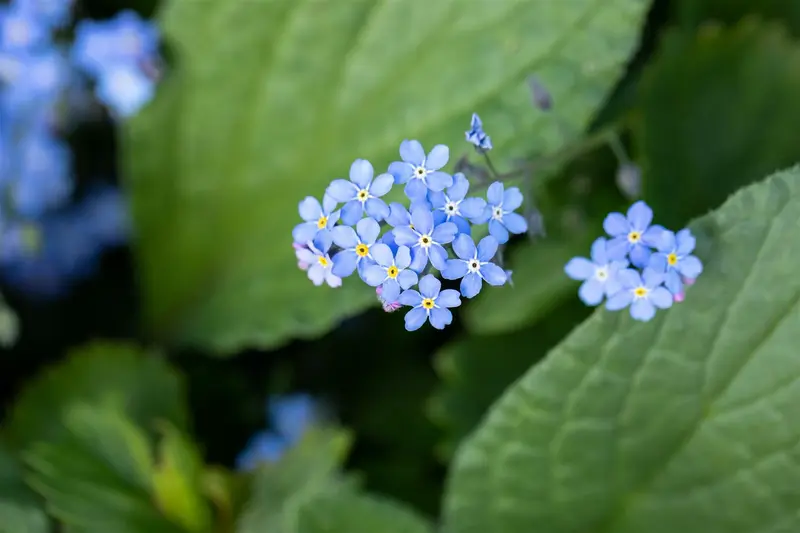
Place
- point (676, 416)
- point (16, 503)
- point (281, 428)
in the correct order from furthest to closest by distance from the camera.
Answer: point (281, 428)
point (16, 503)
point (676, 416)

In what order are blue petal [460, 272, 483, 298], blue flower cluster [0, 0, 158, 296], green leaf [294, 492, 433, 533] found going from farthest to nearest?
blue flower cluster [0, 0, 158, 296]
green leaf [294, 492, 433, 533]
blue petal [460, 272, 483, 298]

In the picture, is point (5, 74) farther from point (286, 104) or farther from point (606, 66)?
point (606, 66)

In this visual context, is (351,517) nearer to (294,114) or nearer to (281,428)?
(281,428)

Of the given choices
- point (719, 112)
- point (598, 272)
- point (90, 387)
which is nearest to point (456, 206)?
point (598, 272)

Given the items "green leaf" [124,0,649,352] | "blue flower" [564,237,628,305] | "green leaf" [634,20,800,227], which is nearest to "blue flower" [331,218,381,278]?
"blue flower" [564,237,628,305]

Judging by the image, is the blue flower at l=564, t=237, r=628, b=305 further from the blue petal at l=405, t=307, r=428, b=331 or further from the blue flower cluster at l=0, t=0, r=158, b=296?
the blue flower cluster at l=0, t=0, r=158, b=296

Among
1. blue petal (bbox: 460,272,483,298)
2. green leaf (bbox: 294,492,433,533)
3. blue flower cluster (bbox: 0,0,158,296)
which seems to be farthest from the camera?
blue flower cluster (bbox: 0,0,158,296)
